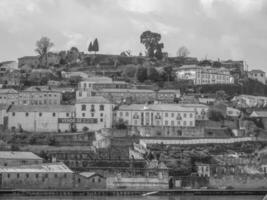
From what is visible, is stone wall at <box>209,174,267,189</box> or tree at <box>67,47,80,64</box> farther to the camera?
tree at <box>67,47,80,64</box>

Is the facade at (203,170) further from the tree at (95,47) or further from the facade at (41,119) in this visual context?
the tree at (95,47)

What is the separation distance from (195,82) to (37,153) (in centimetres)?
3260

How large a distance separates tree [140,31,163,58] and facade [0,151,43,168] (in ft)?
140

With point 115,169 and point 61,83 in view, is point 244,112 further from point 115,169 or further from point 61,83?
point 115,169

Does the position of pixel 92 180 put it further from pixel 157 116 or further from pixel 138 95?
pixel 138 95

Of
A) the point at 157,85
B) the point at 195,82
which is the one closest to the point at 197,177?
the point at 157,85

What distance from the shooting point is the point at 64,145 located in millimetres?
55062

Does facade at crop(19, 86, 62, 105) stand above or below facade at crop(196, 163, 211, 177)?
above

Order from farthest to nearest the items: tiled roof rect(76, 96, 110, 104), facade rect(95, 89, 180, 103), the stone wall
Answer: facade rect(95, 89, 180, 103)
tiled roof rect(76, 96, 110, 104)
the stone wall

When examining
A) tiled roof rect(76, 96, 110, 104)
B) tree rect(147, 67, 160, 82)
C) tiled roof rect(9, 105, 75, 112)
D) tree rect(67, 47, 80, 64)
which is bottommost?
tiled roof rect(9, 105, 75, 112)

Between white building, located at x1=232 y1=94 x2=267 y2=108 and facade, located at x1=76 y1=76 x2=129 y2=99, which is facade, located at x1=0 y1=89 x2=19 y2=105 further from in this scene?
white building, located at x1=232 y1=94 x2=267 y2=108

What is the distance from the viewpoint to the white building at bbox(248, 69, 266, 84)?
295 feet

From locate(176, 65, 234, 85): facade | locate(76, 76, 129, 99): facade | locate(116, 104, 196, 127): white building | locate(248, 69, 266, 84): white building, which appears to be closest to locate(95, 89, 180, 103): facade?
locate(76, 76, 129, 99): facade

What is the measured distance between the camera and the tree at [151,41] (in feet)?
297
